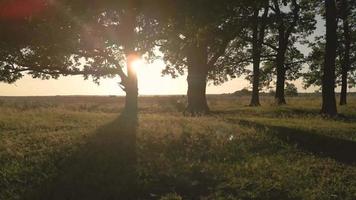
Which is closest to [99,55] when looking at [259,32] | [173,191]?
[173,191]

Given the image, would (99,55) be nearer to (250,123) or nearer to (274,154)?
(250,123)

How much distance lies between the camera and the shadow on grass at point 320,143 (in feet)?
58.4

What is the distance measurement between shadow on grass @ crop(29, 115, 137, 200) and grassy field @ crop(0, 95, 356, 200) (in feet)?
0.09

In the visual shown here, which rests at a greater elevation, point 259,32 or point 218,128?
point 259,32

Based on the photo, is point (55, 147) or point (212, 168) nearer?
point (212, 168)

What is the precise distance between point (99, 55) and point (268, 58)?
26.9 m

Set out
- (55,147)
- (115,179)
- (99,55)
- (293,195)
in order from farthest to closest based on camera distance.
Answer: (99,55) → (55,147) → (115,179) → (293,195)

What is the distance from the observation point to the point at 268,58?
5284cm

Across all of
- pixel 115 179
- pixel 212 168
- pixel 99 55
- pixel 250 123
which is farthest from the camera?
pixel 99 55

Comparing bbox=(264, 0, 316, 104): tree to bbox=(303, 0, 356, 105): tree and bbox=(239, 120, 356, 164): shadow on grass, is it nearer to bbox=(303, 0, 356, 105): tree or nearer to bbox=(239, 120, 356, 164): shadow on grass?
bbox=(303, 0, 356, 105): tree

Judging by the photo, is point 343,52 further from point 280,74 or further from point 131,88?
point 131,88

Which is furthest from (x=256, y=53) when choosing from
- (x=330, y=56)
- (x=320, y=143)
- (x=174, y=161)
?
(x=174, y=161)

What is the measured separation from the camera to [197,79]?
36281mm

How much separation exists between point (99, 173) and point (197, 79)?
877 inches
